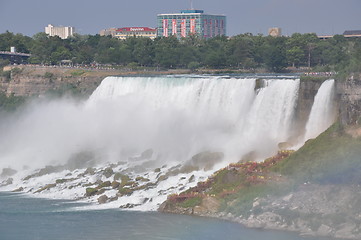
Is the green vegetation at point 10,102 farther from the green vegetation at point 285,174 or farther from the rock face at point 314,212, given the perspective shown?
the rock face at point 314,212

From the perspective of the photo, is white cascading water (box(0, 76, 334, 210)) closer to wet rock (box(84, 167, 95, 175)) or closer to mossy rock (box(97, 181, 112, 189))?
wet rock (box(84, 167, 95, 175))

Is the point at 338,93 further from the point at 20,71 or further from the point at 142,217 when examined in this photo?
the point at 20,71

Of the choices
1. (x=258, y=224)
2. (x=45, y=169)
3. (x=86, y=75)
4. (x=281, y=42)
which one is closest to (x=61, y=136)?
(x=45, y=169)

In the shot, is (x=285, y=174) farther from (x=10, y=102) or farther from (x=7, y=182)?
(x=10, y=102)

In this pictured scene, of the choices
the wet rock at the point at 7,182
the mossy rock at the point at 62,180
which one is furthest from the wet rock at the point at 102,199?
the wet rock at the point at 7,182

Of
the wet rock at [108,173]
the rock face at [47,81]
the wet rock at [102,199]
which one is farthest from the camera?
the rock face at [47,81]

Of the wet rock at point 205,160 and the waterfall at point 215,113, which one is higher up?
the waterfall at point 215,113
